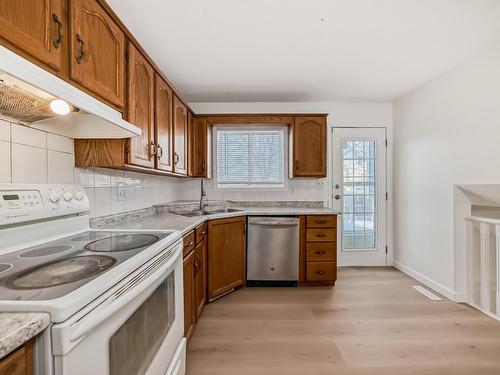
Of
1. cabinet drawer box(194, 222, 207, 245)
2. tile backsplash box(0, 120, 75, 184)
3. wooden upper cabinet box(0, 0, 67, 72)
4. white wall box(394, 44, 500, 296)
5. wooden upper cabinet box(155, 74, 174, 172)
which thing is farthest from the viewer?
white wall box(394, 44, 500, 296)

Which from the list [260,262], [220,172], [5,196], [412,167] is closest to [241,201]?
[220,172]

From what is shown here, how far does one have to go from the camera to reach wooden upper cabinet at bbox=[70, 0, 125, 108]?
3.74ft

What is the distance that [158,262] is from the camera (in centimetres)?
115

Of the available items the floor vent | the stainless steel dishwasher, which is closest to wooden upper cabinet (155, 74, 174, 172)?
the stainless steel dishwasher

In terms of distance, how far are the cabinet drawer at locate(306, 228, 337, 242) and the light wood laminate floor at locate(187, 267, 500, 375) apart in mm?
560

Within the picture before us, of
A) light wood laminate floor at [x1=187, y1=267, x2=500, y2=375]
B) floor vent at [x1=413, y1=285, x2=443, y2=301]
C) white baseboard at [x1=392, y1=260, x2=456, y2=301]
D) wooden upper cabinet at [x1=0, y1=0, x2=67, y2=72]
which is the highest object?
wooden upper cabinet at [x1=0, y1=0, x2=67, y2=72]

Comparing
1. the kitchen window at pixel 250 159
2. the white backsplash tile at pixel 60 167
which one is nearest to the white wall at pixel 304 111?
the kitchen window at pixel 250 159

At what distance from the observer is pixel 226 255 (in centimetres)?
269

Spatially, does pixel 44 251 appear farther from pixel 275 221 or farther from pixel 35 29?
pixel 275 221

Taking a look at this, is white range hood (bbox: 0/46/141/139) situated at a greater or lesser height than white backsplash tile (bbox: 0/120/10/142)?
greater

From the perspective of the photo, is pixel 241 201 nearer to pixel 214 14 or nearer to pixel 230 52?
pixel 230 52

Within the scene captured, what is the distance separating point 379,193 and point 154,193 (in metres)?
3.00

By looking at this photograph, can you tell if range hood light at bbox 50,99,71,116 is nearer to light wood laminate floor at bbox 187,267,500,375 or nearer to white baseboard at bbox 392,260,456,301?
light wood laminate floor at bbox 187,267,500,375

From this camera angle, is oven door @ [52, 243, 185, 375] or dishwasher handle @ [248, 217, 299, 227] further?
dishwasher handle @ [248, 217, 299, 227]
